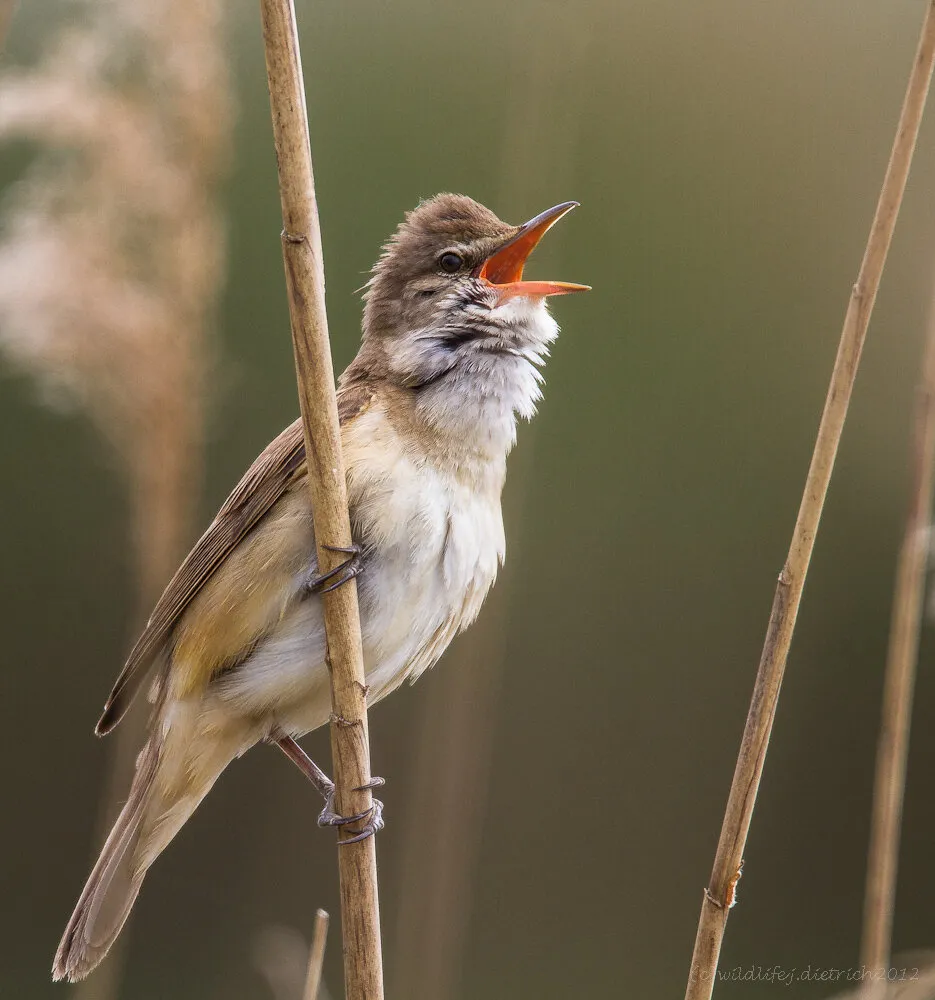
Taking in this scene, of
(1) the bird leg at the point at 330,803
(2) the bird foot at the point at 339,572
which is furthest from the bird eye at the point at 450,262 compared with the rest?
(1) the bird leg at the point at 330,803

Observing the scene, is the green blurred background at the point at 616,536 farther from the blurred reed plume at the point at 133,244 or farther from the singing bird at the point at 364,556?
the singing bird at the point at 364,556

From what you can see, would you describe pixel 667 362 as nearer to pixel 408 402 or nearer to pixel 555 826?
pixel 555 826

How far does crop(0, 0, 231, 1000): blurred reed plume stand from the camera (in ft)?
8.70

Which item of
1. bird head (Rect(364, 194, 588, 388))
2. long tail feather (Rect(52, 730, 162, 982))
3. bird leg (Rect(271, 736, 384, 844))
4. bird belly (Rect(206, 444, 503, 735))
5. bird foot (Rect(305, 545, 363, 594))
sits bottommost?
long tail feather (Rect(52, 730, 162, 982))

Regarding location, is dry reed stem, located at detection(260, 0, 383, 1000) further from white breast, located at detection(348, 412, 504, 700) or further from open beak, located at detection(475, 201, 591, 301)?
open beak, located at detection(475, 201, 591, 301)

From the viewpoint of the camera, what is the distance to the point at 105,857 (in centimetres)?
256

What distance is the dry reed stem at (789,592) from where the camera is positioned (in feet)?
5.41

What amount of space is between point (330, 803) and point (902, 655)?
113 cm

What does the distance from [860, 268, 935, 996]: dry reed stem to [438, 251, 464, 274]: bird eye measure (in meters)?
1.08

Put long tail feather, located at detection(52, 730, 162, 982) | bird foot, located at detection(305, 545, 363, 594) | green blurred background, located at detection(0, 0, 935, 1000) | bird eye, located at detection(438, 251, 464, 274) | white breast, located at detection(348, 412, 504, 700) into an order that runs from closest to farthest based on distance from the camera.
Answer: bird foot, located at detection(305, 545, 363, 594) < white breast, located at detection(348, 412, 504, 700) < long tail feather, located at detection(52, 730, 162, 982) < bird eye, located at detection(438, 251, 464, 274) < green blurred background, located at detection(0, 0, 935, 1000)

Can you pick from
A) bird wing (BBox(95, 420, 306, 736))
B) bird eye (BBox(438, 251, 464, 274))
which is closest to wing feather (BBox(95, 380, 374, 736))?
bird wing (BBox(95, 420, 306, 736))

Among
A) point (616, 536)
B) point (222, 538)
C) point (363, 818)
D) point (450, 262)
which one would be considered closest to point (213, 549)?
point (222, 538)

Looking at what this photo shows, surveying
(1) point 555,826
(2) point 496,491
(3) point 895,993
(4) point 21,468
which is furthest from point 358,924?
(4) point 21,468

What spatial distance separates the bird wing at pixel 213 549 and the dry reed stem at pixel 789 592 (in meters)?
1.08
